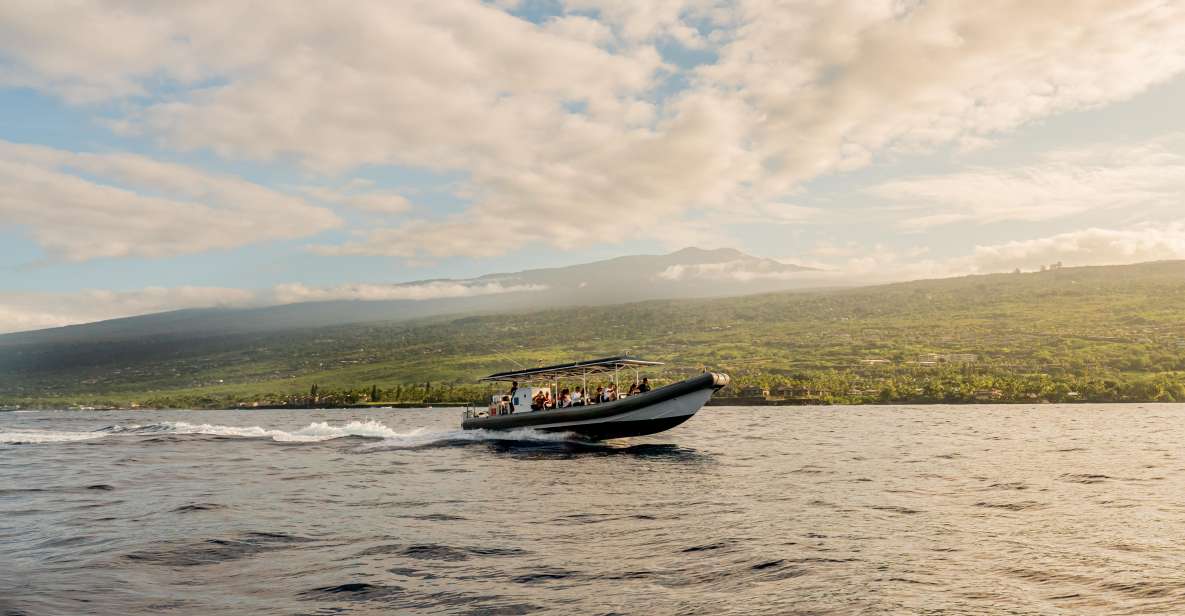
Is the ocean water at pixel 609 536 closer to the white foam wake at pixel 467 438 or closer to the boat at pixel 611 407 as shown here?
the boat at pixel 611 407

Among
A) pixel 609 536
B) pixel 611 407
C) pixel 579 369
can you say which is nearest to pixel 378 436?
pixel 579 369

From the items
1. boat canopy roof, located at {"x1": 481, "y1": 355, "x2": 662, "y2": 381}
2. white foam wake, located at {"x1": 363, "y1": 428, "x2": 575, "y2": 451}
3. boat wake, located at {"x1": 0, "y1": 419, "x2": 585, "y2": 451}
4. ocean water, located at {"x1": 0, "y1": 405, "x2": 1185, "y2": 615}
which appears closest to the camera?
ocean water, located at {"x1": 0, "y1": 405, "x2": 1185, "y2": 615}

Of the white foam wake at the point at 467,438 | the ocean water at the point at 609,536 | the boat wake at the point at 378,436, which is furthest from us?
the boat wake at the point at 378,436

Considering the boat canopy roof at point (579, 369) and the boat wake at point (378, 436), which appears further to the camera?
the boat wake at point (378, 436)

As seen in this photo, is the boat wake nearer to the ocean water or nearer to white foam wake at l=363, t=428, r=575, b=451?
white foam wake at l=363, t=428, r=575, b=451

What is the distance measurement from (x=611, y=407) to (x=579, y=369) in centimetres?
373

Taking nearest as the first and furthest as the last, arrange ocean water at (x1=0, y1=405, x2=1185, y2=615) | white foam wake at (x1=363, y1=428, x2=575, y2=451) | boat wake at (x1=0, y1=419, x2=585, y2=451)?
ocean water at (x1=0, y1=405, x2=1185, y2=615) → white foam wake at (x1=363, y1=428, x2=575, y2=451) → boat wake at (x1=0, y1=419, x2=585, y2=451)

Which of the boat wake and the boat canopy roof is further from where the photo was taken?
the boat wake

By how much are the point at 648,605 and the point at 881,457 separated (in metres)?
36.1

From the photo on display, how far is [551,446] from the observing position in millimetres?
57562

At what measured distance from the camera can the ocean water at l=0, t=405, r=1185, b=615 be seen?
15.7 metres

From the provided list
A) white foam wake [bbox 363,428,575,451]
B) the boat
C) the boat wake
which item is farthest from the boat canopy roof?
the boat wake

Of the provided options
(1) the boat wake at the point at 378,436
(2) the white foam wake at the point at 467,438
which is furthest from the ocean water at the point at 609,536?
(1) the boat wake at the point at 378,436

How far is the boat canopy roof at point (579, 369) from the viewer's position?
50.8 meters
